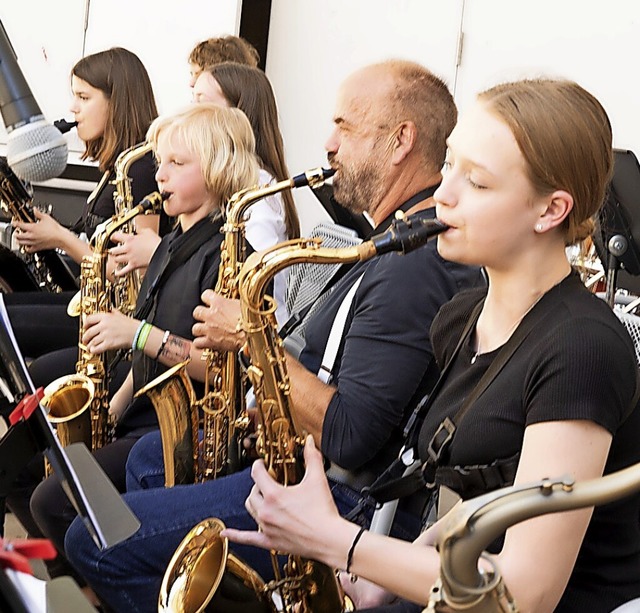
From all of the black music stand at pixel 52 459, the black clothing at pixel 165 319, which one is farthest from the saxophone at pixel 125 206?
the black music stand at pixel 52 459

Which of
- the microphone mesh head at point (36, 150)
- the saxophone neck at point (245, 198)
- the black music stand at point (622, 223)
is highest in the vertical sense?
the microphone mesh head at point (36, 150)

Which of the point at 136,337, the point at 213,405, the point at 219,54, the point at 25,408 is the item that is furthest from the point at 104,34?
the point at 25,408

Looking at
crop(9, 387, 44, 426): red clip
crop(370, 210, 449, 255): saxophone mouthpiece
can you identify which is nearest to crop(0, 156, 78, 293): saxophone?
crop(370, 210, 449, 255): saxophone mouthpiece

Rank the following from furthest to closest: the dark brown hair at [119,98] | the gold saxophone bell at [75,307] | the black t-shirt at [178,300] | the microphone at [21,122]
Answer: the dark brown hair at [119,98] < the gold saxophone bell at [75,307] < the black t-shirt at [178,300] < the microphone at [21,122]

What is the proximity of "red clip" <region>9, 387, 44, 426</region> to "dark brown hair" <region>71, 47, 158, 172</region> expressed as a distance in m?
2.76

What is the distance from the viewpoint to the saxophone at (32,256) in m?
4.03

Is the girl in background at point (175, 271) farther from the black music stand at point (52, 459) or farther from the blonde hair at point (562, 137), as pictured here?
the blonde hair at point (562, 137)

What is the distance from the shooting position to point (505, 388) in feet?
5.25

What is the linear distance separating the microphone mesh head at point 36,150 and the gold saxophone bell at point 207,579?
0.74 metres

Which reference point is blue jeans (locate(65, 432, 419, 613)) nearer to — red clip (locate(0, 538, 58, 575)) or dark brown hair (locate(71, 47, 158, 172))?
red clip (locate(0, 538, 58, 575))

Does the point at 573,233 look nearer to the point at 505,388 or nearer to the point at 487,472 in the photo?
the point at 505,388

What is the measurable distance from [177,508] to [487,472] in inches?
31.9

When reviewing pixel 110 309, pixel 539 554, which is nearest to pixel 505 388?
pixel 539 554

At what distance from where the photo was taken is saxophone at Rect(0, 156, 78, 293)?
403 cm
